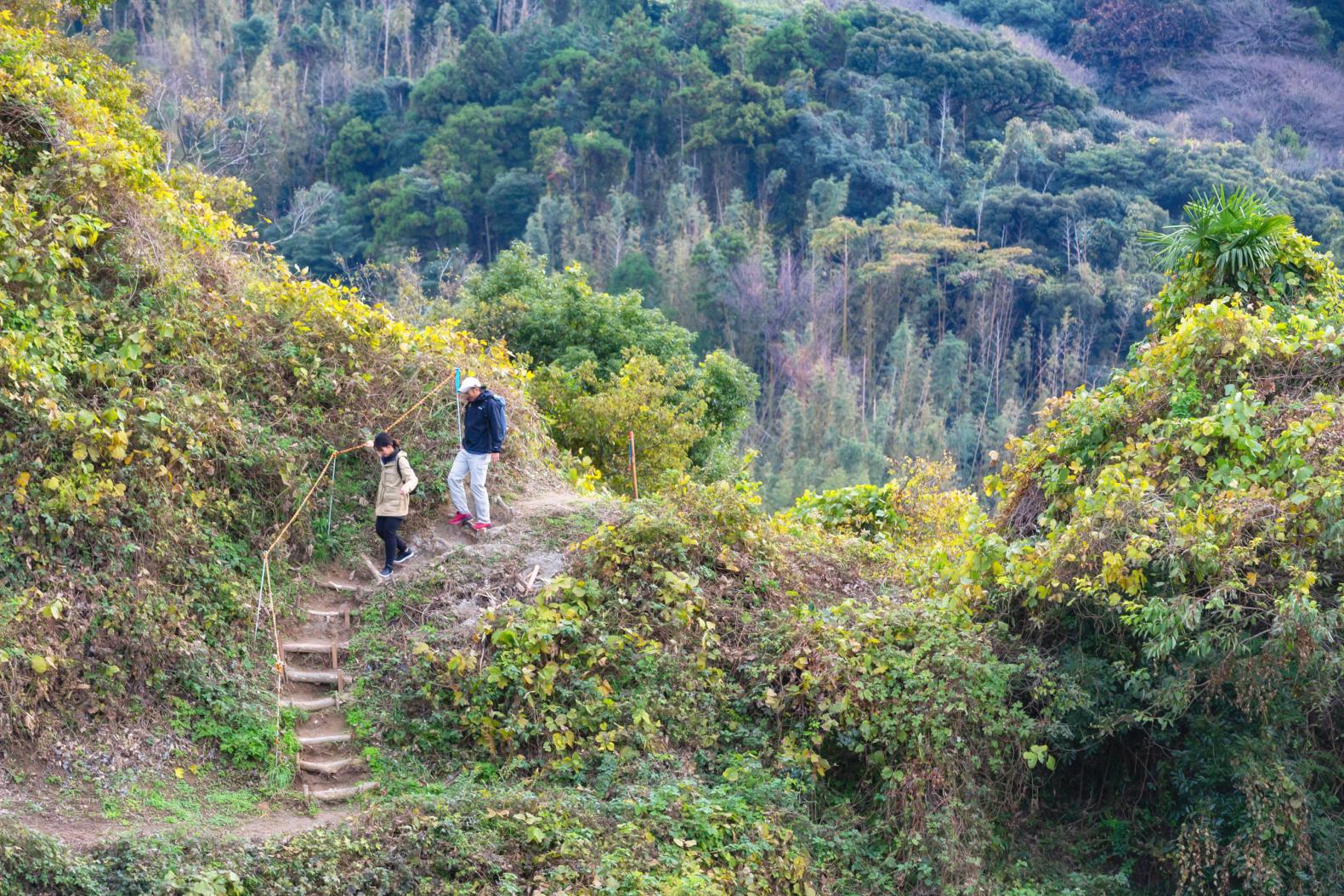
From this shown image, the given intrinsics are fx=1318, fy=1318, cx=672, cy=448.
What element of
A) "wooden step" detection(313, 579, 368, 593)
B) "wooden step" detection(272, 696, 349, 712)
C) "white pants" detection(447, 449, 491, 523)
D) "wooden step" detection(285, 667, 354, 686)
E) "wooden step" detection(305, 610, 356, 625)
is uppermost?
"white pants" detection(447, 449, 491, 523)

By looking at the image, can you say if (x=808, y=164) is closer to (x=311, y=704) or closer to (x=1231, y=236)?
(x=1231, y=236)

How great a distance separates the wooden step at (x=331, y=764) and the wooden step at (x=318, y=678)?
2.76 feet

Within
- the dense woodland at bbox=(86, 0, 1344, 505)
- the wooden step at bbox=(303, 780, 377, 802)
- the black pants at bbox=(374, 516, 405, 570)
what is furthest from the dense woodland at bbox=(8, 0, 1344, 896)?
the dense woodland at bbox=(86, 0, 1344, 505)

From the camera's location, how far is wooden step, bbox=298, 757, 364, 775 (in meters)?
9.85

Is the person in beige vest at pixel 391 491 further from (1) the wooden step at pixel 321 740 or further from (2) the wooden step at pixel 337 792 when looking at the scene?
(2) the wooden step at pixel 337 792

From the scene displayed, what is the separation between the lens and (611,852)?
9.08 m

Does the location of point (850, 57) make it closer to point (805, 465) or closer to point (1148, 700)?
point (805, 465)

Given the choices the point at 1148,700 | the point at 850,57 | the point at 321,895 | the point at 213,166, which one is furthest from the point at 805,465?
the point at 321,895

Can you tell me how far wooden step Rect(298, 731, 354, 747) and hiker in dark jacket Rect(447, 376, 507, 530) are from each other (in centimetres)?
270

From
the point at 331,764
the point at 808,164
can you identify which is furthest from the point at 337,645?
the point at 808,164

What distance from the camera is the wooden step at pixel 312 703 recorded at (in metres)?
10.4

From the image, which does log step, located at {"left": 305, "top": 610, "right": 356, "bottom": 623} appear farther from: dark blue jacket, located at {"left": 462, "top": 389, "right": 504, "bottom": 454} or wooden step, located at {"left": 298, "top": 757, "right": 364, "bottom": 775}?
dark blue jacket, located at {"left": 462, "top": 389, "right": 504, "bottom": 454}

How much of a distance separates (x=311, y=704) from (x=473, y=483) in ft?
8.85

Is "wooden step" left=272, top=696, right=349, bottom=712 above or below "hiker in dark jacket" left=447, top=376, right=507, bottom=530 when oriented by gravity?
below
